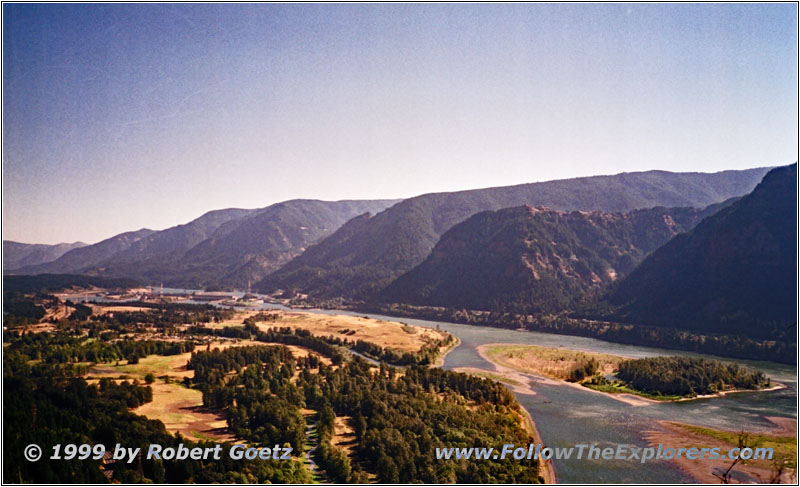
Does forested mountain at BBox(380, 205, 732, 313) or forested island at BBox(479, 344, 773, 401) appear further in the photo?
forested mountain at BBox(380, 205, 732, 313)

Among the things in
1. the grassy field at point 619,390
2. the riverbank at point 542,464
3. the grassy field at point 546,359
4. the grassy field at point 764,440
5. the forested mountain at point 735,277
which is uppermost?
the forested mountain at point 735,277

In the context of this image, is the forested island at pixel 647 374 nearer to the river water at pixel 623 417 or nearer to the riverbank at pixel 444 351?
the river water at pixel 623 417

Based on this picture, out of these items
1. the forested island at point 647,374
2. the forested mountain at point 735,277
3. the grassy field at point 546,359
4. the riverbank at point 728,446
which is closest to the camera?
the riverbank at point 728,446

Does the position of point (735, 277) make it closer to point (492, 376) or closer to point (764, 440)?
point (492, 376)

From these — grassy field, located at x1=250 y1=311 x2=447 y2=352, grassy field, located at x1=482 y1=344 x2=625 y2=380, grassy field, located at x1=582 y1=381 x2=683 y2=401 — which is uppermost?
grassy field, located at x1=250 y1=311 x2=447 y2=352

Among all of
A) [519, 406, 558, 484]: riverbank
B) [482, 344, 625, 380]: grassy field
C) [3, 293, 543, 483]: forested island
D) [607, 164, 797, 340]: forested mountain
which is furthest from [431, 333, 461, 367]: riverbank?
[607, 164, 797, 340]: forested mountain

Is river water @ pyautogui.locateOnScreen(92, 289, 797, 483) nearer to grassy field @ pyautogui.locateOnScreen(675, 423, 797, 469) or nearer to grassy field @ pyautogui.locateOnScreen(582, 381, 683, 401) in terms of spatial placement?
grassy field @ pyautogui.locateOnScreen(582, 381, 683, 401)

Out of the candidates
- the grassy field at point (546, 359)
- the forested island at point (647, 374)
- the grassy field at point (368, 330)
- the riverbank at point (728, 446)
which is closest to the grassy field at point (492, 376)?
the forested island at point (647, 374)
